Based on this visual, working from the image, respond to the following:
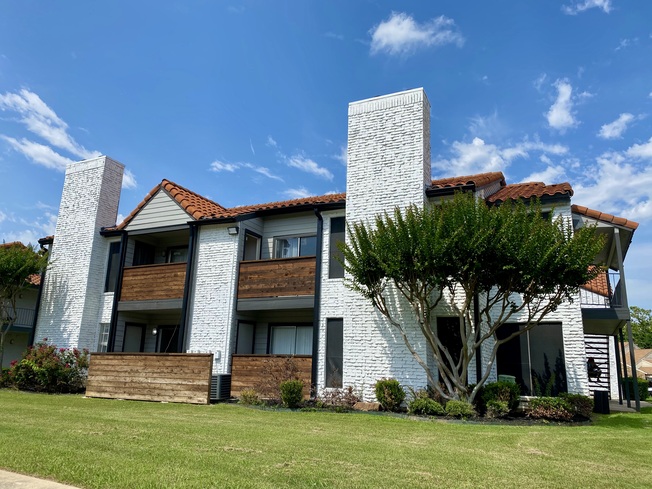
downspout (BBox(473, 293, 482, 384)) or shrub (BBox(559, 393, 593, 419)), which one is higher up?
downspout (BBox(473, 293, 482, 384))

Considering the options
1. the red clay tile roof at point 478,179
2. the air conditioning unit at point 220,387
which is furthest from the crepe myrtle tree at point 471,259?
the air conditioning unit at point 220,387

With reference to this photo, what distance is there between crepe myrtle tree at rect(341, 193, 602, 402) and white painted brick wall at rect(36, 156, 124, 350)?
13.0 metres

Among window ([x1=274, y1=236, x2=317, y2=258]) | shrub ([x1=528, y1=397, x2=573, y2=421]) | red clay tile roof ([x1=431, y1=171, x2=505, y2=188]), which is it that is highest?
red clay tile roof ([x1=431, y1=171, x2=505, y2=188])

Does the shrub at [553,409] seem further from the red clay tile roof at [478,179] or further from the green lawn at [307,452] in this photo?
the red clay tile roof at [478,179]

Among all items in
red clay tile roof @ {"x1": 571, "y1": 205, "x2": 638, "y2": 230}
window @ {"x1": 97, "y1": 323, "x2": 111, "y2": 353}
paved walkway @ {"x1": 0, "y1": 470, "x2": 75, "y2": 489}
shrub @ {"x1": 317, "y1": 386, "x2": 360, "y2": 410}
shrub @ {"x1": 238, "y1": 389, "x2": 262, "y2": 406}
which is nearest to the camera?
paved walkway @ {"x1": 0, "y1": 470, "x2": 75, "y2": 489}

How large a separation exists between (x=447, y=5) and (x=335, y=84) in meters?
5.05

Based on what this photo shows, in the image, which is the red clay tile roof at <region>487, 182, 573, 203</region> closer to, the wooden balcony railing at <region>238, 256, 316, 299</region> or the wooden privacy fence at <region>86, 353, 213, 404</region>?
the wooden balcony railing at <region>238, 256, 316, 299</region>

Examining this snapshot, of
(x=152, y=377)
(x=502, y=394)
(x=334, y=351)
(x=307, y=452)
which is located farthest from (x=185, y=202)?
(x=307, y=452)

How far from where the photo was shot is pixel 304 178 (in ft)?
77.2

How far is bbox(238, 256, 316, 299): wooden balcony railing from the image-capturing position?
1717cm

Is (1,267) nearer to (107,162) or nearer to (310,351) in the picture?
(107,162)

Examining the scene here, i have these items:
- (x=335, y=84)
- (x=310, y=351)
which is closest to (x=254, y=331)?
(x=310, y=351)

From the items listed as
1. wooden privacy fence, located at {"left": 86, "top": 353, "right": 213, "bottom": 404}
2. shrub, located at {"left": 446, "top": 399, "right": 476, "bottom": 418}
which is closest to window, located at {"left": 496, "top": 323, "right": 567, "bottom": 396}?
Result: shrub, located at {"left": 446, "top": 399, "right": 476, "bottom": 418}

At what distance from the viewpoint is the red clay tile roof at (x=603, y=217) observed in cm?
1533
